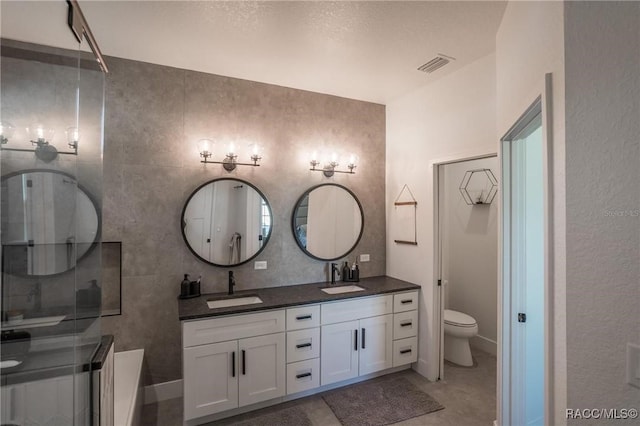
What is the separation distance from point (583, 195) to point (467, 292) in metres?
3.18

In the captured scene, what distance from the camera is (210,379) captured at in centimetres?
219

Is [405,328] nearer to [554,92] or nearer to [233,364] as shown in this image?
[233,364]

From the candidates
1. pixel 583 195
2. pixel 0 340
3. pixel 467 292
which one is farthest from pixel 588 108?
pixel 467 292

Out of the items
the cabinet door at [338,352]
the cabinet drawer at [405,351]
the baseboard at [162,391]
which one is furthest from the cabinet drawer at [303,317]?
the baseboard at [162,391]

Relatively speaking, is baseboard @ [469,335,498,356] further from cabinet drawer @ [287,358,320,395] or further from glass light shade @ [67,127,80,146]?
glass light shade @ [67,127,80,146]

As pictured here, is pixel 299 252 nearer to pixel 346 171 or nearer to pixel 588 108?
pixel 346 171

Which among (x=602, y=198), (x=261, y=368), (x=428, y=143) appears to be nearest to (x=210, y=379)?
(x=261, y=368)

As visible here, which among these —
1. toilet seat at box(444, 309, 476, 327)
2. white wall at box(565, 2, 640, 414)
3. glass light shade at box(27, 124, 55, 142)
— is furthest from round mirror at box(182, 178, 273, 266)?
white wall at box(565, 2, 640, 414)

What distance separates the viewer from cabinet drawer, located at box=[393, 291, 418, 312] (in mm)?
2914

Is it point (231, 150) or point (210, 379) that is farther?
point (231, 150)

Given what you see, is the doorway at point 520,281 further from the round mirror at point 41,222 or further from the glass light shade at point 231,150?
the round mirror at point 41,222

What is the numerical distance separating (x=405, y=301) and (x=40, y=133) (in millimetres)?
2949

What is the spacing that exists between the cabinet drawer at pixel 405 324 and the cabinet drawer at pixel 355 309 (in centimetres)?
14

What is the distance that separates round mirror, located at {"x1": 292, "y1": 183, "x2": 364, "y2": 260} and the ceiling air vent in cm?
138
